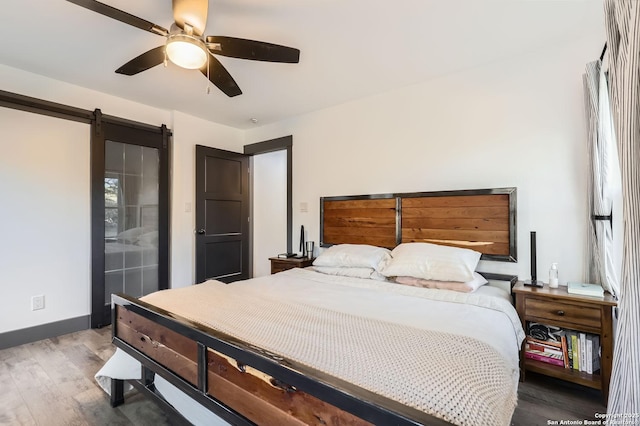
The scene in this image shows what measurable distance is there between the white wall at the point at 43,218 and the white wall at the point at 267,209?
7.30ft

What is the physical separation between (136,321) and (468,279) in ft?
7.27

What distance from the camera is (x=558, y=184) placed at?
2283 millimetres

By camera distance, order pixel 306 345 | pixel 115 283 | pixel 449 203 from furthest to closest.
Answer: pixel 115 283
pixel 449 203
pixel 306 345

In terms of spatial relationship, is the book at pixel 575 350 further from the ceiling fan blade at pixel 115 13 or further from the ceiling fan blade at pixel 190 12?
the ceiling fan blade at pixel 115 13

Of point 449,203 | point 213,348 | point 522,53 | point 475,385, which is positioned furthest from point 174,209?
point 522,53

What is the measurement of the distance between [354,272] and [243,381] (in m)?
1.69

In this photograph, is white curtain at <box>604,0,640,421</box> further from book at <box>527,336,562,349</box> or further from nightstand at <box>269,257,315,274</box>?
nightstand at <box>269,257,315,274</box>

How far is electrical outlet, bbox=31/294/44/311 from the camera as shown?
2.85 m

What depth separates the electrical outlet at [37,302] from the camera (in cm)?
285

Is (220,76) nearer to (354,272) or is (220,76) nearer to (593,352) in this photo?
(354,272)

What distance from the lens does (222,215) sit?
4289mm

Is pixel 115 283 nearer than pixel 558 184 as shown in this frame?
No

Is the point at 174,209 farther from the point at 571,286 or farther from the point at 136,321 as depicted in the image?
the point at 571,286

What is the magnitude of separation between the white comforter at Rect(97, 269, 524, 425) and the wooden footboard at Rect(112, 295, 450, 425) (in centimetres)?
11
